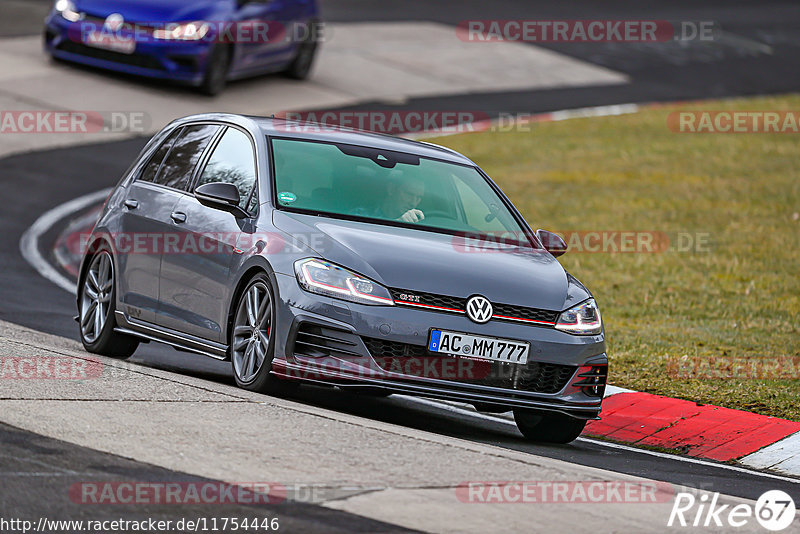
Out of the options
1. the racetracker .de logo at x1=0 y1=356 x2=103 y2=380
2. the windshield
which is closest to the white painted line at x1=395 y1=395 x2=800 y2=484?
the windshield

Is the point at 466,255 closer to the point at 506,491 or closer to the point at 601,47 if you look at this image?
the point at 506,491

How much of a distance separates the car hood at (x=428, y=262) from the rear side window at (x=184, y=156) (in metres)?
1.31

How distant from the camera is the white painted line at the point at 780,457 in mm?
8938

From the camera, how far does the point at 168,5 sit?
69.8 ft

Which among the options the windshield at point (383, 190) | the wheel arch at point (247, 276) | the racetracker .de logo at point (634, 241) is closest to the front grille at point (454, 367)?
the wheel arch at point (247, 276)

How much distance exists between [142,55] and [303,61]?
4017mm

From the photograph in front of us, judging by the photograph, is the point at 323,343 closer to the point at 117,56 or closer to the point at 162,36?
the point at 162,36

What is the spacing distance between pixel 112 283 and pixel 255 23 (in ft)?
42.6

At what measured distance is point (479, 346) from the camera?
810cm

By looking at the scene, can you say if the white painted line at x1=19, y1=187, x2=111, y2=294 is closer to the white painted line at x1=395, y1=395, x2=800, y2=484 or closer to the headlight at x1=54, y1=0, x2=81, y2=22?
the headlight at x1=54, y1=0, x2=81, y2=22

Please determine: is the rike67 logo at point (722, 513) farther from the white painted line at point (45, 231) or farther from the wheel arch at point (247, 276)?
the white painted line at point (45, 231)

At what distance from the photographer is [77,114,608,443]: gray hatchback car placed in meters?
8.09

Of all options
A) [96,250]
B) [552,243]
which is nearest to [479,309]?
[552,243]

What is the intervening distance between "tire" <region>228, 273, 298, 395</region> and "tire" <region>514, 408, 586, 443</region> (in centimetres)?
156
